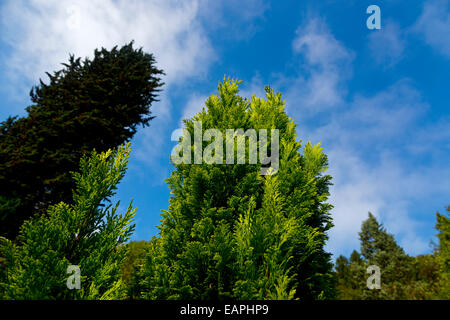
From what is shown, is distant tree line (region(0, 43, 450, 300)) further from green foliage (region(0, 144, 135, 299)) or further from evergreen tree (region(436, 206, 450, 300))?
evergreen tree (region(436, 206, 450, 300))

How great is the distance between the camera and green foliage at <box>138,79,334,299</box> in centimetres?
497

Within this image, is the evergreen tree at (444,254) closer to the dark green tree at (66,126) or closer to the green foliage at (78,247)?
the green foliage at (78,247)

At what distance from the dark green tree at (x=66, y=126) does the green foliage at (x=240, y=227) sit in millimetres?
12725

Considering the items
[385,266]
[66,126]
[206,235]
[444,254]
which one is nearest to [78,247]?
[206,235]

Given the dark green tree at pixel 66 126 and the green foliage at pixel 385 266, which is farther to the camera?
the green foliage at pixel 385 266

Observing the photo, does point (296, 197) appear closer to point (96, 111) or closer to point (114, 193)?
point (114, 193)

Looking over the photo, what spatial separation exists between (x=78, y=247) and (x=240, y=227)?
303 centimetres

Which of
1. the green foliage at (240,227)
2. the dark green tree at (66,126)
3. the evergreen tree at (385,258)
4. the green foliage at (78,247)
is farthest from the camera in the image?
the evergreen tree at (385,258)

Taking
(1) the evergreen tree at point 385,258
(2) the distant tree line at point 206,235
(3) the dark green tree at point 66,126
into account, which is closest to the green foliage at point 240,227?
(2) the distant tree line at point 206,235

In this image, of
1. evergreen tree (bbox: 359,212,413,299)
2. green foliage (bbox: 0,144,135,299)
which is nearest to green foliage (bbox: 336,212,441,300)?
evergreen tree (bbox: 359,212,413,299)

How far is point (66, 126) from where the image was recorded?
55.7ft

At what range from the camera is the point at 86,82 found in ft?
60.6

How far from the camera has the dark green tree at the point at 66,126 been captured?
1560 centimetres
